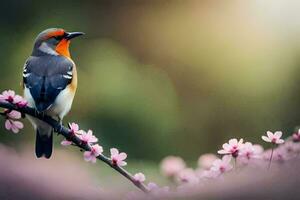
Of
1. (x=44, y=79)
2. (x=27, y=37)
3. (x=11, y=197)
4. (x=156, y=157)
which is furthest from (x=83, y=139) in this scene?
(x=27, y=37)

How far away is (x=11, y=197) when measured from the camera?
57 centimetres

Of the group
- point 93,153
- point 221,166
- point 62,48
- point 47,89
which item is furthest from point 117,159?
point 62,48

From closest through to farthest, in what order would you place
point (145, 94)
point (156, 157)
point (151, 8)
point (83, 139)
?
point (83, 139)
point (156, 157)
point (145, 94)
point (151, 8)

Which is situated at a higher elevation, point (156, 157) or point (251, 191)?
point (156, 157)

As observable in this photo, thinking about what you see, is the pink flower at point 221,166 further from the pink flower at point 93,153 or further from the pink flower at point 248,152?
the pink flower at point 93,153

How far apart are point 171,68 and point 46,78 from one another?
6.63 feet

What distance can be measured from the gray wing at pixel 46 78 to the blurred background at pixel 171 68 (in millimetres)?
1215

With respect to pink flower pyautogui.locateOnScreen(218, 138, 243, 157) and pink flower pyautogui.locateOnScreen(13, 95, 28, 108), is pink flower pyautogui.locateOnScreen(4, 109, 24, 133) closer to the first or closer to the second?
pink flower pyautogui.locateOnScreen(13, 95, 28, 108)

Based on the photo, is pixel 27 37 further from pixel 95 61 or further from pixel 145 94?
pixel 145 94

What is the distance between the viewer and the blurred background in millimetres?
2938

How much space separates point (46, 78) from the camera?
4.59ft

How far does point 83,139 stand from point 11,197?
48 cm

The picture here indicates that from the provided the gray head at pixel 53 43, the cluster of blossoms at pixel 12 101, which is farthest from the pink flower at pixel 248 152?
the gray head at pixel 53 43

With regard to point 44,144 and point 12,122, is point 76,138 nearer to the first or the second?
point 12,122
